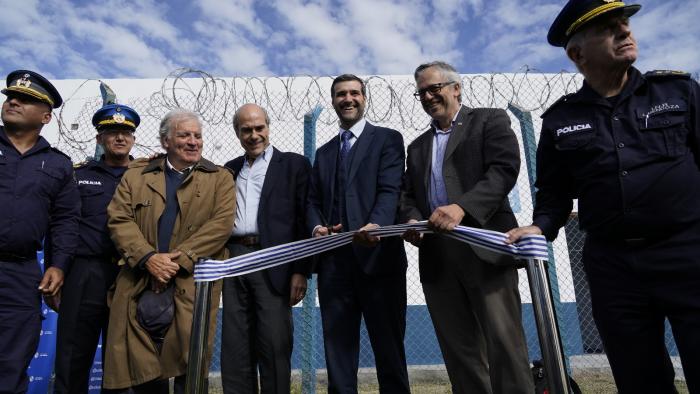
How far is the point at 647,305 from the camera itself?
1.81 meters

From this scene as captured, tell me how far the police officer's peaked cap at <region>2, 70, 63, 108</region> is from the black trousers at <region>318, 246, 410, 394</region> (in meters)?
2.12

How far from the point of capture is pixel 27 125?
9.82 feet

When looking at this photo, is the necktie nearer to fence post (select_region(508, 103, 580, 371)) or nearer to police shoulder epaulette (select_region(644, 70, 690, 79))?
police shoulder epaulette (select_region(644, 70, 690, 79))

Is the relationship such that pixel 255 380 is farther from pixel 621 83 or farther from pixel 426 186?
pixel 621 83

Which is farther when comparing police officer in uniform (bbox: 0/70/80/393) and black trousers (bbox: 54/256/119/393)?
black trousers (bbox: 54/256/119/393)

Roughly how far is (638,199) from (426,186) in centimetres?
119

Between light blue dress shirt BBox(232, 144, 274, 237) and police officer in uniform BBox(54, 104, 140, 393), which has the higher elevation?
light blue dress shirt BBox(232, 144, 274, 237)

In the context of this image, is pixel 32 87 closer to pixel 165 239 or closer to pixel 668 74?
pixel 165 239

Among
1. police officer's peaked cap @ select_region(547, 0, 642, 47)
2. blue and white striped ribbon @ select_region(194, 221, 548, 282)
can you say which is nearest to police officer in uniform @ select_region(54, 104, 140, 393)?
blue and white striped ribbon @ select_region(194, 221, 548, 282)

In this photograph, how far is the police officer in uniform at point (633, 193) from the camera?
1.75m

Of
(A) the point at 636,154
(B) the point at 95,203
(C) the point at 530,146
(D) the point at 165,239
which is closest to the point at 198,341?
(D) the point at 165,239

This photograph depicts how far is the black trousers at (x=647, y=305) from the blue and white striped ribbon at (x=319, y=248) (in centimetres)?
30

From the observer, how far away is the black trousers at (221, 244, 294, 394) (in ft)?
9.24

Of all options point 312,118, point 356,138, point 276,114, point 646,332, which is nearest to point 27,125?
point 356,138
